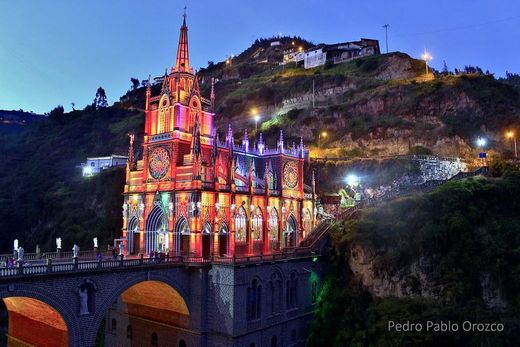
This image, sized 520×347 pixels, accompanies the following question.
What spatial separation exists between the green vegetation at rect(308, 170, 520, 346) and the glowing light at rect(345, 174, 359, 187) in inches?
692

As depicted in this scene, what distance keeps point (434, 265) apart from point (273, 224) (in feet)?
58.0

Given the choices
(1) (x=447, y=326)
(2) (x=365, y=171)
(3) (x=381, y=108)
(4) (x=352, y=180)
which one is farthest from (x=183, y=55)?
(3) (x=381, y=108)

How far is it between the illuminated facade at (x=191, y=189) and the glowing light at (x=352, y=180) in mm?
15179

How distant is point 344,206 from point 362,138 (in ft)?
61.5

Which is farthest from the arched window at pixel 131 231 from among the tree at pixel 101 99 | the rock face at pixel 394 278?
the tree at pixel 101 99

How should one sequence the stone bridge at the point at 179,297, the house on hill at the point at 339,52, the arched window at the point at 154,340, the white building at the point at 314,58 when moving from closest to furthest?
the stone bridge at the point at 179,297 → the arched window at the point at 154,340 → the house on hill at the point at 339,52 → the white building at the point at 314,58

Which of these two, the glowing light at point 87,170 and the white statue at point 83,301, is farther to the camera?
the glowing light at point 87,170

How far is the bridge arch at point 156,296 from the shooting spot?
3253cm

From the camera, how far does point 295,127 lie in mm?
80000

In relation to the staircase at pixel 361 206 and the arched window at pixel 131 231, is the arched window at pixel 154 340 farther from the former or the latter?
the staircase at pixel 361 206

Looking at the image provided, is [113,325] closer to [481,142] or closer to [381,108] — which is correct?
[481,142]

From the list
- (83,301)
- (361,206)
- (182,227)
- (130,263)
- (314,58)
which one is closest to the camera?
(83,301)

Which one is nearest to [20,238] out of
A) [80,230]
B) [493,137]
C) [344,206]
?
[80,230]

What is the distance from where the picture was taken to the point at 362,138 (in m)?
70.4
